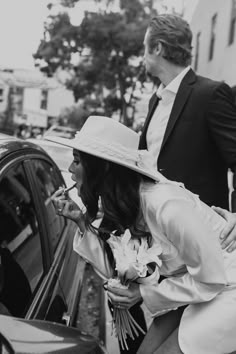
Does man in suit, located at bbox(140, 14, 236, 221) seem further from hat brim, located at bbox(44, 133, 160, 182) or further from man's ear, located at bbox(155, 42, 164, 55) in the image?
hat brim, located at bbox(44, 133, 160, 182)

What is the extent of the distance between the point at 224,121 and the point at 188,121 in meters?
0.19

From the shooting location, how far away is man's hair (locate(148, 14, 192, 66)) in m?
2.96

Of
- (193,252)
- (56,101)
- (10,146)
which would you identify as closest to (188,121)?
(10,146)

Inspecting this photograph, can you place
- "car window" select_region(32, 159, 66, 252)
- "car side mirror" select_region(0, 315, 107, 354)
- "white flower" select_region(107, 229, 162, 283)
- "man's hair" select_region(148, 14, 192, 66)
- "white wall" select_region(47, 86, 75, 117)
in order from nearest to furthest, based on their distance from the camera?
1. "car side mirror" select_region(0, 315, 107, 354)
2. "white flower" select_region(107, 229, 162, 283)
3. "man's hair" select_region(148, 14, 192, 66)
4. "car window" select_region(32, 159, 66, 252)
5. "white wall" select_region(47, 86, 75, 117)

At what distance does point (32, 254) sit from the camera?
272cm

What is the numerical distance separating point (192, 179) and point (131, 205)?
34.3 inches

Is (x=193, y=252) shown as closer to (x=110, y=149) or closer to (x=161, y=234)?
(x=161, y=234)

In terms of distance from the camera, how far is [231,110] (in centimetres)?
281

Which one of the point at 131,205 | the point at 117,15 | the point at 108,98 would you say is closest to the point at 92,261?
the point at 131,205

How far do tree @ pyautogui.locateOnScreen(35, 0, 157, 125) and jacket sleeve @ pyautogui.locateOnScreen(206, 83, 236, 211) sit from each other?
19.7 meters

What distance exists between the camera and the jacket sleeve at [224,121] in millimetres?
2734

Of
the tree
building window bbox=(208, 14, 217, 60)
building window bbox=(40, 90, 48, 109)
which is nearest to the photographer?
building window bbox=(208, 14, 217, 60)

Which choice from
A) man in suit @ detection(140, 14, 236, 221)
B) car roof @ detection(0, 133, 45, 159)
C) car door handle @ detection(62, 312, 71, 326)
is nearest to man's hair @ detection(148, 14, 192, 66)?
man in suit @ detection(140, 14, 236, 221)

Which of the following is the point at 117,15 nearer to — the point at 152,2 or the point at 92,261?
the point at 152,2
